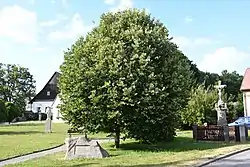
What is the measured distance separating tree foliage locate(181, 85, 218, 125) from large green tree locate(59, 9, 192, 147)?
16550mm

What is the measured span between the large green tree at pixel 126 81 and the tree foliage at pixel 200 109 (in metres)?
16.5

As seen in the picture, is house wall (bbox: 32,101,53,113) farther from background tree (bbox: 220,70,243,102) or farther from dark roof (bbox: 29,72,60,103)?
background tree (bbox: 220,70,243,102)

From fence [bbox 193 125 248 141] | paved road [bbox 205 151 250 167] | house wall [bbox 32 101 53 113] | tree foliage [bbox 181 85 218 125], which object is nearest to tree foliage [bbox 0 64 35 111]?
house wall [bbox 32 101 53 113]

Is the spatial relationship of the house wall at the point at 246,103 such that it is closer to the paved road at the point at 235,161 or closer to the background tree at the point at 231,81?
the paved road at the point at 235,161

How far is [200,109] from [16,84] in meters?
70.9

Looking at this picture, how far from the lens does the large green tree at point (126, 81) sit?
19.2 meters

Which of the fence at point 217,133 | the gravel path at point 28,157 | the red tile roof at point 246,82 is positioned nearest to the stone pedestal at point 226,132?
the fence at point 217,133

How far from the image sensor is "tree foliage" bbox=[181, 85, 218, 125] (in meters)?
37.2

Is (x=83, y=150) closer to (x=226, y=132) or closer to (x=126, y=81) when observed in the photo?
(x=126, y=81)

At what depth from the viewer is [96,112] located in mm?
19531

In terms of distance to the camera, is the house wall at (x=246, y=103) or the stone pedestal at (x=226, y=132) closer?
the stone pedestal at (x=226, y=132)

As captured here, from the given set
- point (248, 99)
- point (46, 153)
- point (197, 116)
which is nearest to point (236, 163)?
point (46, 153)

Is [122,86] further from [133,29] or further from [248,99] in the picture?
[248,99]

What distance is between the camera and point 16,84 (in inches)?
3920
